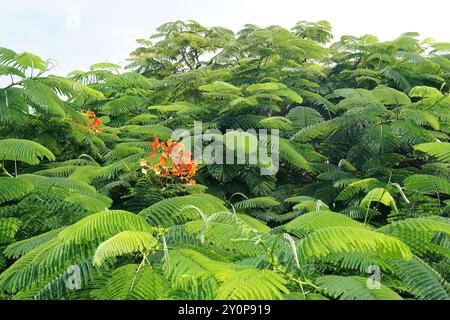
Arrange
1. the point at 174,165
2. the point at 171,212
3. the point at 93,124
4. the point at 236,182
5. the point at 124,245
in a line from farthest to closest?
the point at 93,124
the point at 236,182
the point at 174,165
the point at 171,212
the point at 124,245

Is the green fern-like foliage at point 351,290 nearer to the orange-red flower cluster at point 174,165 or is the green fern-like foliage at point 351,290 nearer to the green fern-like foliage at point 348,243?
the green fern-like foliage at point 348,243

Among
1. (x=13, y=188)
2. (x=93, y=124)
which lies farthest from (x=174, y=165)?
(x=93, y=124)

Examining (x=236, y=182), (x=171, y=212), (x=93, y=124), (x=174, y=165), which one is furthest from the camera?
(x=93, y=124)

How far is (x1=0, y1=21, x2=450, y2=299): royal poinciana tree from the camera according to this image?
1.47 meters

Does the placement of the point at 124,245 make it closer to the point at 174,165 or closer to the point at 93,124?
the point at 174,165

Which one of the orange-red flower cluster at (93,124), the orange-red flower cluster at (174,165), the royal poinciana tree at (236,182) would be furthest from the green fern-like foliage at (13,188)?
the orange-red flower cluster at (93,124)

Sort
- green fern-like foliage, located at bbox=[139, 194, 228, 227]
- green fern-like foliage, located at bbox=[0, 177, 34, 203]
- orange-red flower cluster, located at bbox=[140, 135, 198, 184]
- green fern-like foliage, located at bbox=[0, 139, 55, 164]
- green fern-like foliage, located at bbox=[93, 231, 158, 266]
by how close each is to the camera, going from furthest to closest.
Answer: orange-red flower cluster, located at bbox=[140, 135, 198, 184]
green fern-like foliage, located at bbox=[0, 139, 55, 164]
green fern-like foliage, located at bbox=[0, 177, 34, 203]
green fern-like foliage, located at bbox=[139, 194, 228, 227]
green fern-like foliage, located at bbox=[93, 231, 158, 266]

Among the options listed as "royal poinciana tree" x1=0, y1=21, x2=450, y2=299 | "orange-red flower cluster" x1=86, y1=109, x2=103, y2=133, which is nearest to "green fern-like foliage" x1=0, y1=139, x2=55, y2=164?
"royal poinciana tree" x1=0, y1=21, x2=450, y2=299

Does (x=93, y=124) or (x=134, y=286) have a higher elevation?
(x=93, y=124)

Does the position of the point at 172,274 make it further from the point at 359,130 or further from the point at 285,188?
the point at 359,130

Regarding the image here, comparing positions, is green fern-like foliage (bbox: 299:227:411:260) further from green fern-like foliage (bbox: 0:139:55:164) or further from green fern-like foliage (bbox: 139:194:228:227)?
green fern-like foliage (bbox: 0:139:55:164)

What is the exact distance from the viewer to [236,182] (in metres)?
4.21

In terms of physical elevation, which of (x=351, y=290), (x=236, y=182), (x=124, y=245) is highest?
(x=124, y=245)
